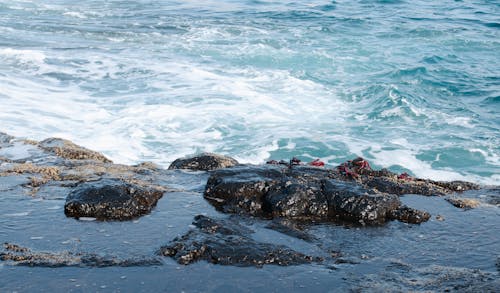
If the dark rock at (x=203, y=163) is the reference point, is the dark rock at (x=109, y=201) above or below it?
above

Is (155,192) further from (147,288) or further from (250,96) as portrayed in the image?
(250,96)

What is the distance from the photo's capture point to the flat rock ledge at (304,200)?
21.4ft

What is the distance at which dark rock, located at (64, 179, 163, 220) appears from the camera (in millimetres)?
6250

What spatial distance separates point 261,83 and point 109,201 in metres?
12.9

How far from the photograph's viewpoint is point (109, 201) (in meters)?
6.32

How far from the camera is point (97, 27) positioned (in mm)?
25891

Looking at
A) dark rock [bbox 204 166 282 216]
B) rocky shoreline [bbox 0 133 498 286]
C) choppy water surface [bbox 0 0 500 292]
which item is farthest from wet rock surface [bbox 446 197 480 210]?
dark rock [bbox 204 166 282 216]

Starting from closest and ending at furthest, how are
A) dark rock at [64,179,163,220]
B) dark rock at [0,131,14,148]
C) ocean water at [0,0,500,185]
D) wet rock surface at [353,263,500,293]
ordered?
1. wet rock surface at [353,263,500,293]
2. dark rock at [64,179,163,220]
3. dark rock at [0,131,14,148]
4. ocean water at [0,0,500,185]

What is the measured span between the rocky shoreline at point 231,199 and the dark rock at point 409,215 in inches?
0.5

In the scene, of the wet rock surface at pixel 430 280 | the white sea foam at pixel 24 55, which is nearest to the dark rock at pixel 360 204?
the wet rock surface at pixel 430 280

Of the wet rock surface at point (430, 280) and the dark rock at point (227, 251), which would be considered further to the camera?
the dark rock at point (227, 251)

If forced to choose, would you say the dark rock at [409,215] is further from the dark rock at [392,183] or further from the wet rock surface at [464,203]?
the dark rock at [392,183]

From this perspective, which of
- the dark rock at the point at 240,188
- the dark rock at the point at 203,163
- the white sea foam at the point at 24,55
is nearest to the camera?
the dark rock at the point at 240,188

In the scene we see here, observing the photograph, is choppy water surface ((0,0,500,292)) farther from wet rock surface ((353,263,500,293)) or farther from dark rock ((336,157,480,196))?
dark rock ((336,157,480,196))
